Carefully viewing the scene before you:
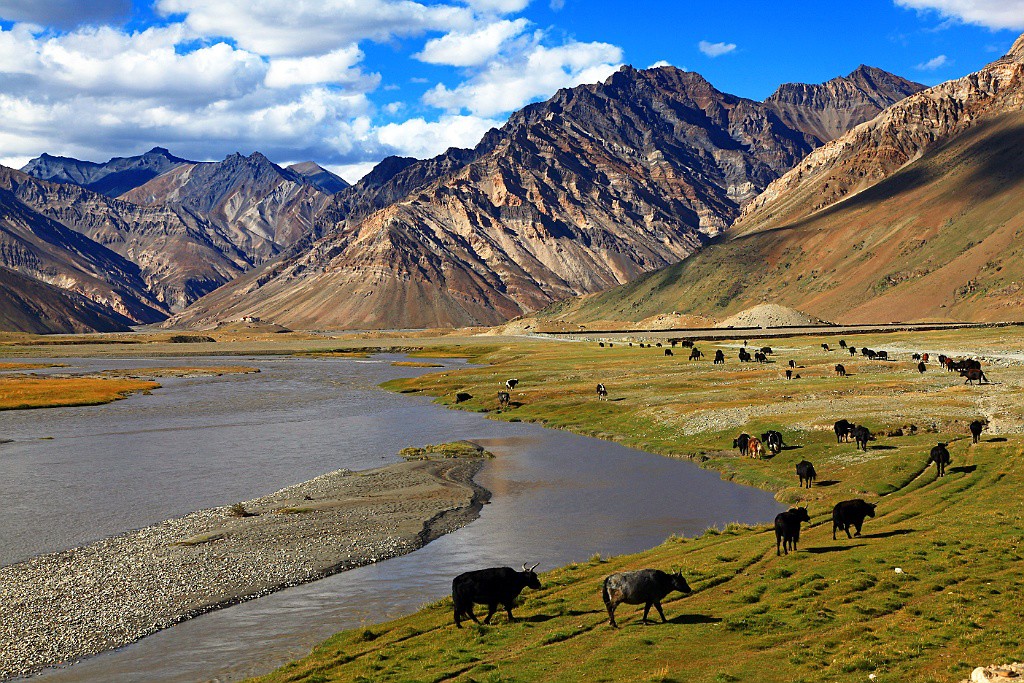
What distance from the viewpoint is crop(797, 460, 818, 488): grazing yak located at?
40750mm

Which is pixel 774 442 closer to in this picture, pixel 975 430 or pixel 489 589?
pixel 975 430

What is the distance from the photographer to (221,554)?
34.0 m

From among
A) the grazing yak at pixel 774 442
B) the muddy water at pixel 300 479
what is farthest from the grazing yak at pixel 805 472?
the grazing yak at pixel 774 442

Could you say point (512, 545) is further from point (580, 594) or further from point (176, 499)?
point (176, 499)

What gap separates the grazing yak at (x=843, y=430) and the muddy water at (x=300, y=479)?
8.04 metres

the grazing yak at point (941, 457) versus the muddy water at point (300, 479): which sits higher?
the grazing yak at point (941, 457)

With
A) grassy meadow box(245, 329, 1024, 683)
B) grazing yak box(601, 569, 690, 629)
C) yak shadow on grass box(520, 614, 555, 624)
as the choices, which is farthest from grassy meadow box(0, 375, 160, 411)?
grazing yak box(601, 569, 690, 629)

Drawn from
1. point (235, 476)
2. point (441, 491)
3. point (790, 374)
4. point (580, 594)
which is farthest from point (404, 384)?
point (580, 594)

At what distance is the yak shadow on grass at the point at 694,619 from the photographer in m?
21.1

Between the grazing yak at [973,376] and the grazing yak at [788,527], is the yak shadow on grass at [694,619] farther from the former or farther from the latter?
the grazing yak at [973,376]

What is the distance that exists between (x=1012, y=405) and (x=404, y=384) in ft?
246

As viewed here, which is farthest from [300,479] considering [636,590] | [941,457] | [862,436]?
[941,457]

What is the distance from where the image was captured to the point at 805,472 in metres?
40.9

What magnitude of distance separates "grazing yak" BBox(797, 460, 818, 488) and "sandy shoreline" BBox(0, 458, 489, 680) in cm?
1589
